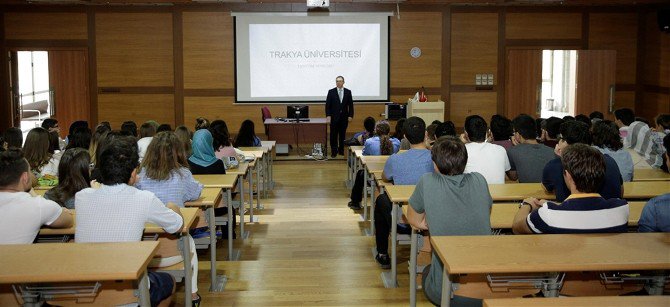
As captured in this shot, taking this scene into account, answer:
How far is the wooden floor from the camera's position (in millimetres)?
5055

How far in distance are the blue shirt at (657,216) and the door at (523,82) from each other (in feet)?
33.8

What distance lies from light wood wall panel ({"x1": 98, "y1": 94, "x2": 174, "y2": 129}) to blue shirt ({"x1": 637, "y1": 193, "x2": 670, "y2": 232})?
10953 millimetres

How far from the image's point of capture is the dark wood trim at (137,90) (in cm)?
1346

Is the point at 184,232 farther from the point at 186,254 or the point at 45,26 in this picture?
the point at 45,26

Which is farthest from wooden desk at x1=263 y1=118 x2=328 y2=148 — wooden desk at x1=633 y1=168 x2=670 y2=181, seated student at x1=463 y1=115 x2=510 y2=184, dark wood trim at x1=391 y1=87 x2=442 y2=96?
seated student at x1=463 y1=115 x2=510 y2=184

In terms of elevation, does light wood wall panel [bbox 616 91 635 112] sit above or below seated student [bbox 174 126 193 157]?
above

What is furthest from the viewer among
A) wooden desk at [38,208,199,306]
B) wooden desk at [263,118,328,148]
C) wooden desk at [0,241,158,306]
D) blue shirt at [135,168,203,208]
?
wooden desk at [263,118,328,148]

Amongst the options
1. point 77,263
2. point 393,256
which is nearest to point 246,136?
point 393,256

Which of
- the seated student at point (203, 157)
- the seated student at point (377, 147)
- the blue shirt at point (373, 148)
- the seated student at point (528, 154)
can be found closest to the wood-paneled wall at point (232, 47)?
the seated student at point (377, 147)

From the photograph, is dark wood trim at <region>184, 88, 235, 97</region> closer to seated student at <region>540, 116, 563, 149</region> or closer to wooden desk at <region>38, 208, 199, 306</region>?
seated student at <region>540, 116, 563, 149</region>

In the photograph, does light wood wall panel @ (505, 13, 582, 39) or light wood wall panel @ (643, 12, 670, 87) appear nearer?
light wood wall panel @ (643, 12, 670, 87)

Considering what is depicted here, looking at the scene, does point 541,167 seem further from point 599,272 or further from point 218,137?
point 218,137

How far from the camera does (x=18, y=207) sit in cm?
362

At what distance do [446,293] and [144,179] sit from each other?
7.88 feet
